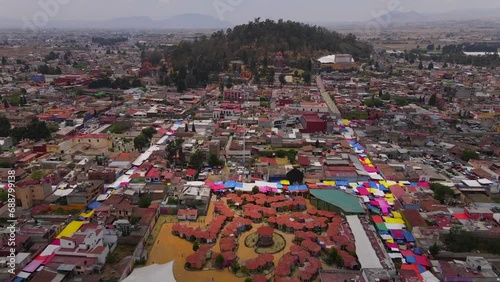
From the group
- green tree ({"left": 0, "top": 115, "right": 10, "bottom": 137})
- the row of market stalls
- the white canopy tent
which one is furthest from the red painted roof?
green tree ({"left": 0, "top": 115, "right": 10, "bottom": 137})

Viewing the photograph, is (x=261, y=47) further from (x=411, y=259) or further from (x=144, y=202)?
(x=411, y=259)

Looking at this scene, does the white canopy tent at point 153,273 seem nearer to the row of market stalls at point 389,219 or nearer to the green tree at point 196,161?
the row of market stalls at point 389,219

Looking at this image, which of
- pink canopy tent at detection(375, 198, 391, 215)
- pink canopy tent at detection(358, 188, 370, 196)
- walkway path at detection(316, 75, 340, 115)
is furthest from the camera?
walkway path at detection(316, 75, 340, 115)

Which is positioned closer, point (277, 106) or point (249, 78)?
point (277, 106)

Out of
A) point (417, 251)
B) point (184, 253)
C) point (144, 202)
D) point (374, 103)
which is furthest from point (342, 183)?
point (374, 103)

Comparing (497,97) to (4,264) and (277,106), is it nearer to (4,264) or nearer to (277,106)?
(277,106)

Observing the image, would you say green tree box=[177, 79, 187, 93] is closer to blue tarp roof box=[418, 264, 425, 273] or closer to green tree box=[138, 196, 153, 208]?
green tree box=[138, 196, 153, 208]

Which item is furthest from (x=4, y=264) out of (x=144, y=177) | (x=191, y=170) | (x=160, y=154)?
(x=160, y=154)
